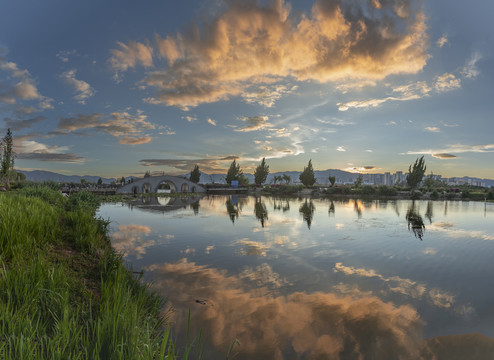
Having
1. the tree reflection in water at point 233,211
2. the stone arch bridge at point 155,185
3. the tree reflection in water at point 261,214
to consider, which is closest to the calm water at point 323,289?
the tree reflection in water at point 261,214

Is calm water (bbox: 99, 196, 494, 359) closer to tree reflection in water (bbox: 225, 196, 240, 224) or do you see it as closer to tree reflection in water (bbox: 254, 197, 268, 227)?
tree reflection in water (bbox: 254, 197, 268, 227)

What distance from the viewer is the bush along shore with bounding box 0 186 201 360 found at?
2.96 metres

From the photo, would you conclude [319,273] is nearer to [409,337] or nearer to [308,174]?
[409,337]

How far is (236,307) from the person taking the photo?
22.2ft

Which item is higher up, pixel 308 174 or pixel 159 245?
pixel 308 174

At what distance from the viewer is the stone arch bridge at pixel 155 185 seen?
74562 mm

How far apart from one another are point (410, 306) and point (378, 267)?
340 cm

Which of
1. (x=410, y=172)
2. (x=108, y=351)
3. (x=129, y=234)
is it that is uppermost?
(x=410, y=172)

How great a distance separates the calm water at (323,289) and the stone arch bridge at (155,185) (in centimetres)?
6550

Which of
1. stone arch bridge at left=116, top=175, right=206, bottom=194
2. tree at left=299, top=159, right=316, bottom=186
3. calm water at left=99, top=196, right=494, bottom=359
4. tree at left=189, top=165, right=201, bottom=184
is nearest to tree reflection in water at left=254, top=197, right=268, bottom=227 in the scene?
calm water at left=99, top=196, right=494, bottom=359

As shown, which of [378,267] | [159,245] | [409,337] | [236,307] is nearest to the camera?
[409,337]

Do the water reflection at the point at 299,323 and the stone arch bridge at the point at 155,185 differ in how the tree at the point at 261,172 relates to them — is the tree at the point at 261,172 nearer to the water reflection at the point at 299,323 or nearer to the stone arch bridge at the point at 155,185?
the stone arch bridge at the point at 155,185

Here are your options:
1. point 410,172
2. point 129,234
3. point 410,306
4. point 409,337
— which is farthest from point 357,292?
point 410,172

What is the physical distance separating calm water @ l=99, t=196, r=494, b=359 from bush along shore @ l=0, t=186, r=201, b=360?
146 cm
